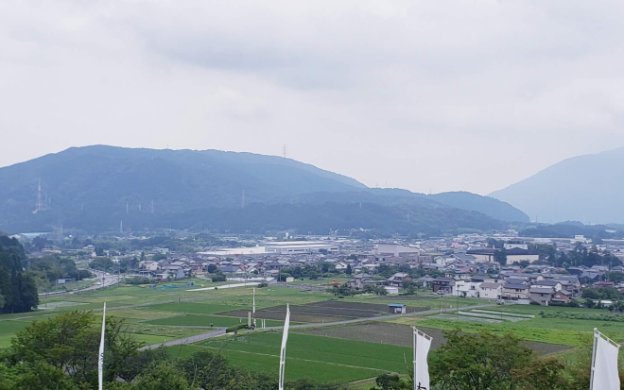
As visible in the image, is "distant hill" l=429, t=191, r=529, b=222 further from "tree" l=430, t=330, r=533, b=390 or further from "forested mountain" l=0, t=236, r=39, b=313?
"tree" l=430, t=330, r=533, b=390

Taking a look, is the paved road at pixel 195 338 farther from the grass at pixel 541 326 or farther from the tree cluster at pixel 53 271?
the tree cluster at pixel 53 271

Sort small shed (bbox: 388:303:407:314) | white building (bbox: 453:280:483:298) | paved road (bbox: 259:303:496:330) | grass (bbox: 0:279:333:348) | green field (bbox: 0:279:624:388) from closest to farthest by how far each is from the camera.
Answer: green field (bbox: 0:279:624:388) < grass (bbox: 0:279:333:348) < paved road (bbox: 259:303:496:330) < small shed (bbox: 388:303:407:314) < white building (bbox: 453:280:483:298)

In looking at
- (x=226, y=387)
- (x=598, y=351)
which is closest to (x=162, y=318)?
(x=226, y=387)

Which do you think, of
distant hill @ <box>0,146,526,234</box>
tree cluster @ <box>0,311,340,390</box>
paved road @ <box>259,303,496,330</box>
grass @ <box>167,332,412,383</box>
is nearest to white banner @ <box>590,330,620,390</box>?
tree cluster @ <box>0,311,340,390</box>

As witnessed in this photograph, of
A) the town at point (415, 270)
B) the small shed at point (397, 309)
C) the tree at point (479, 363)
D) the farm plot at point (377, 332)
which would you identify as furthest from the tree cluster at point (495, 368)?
the town at point (415, 270)

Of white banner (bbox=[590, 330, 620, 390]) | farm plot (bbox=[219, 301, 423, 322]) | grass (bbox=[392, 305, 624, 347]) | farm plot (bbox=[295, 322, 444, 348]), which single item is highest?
white banner (bbox=[590, 330, 620, 390])

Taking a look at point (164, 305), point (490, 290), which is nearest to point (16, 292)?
point (164, 305)

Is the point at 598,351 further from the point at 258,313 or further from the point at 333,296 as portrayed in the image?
the point at 333,296
